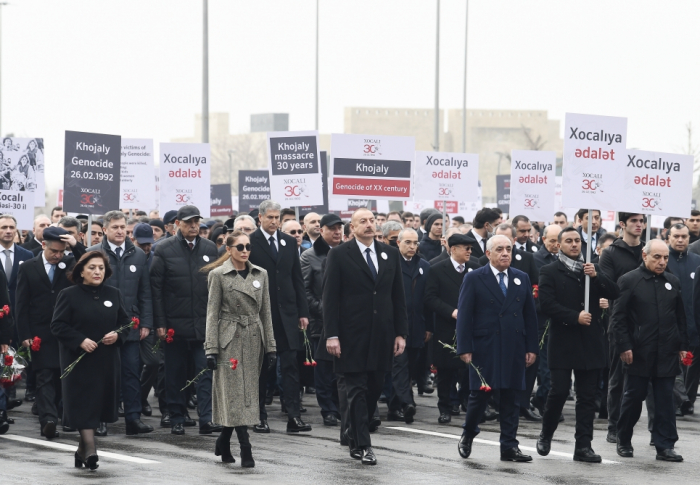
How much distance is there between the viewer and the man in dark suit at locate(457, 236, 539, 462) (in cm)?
1095

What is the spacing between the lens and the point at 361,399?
11062 millimetres

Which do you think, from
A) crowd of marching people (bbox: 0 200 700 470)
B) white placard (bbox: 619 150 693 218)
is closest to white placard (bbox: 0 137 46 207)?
crowd of marching people (bbox: 0 200 700 470)

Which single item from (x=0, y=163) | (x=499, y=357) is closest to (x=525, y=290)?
(x=499, y=357)

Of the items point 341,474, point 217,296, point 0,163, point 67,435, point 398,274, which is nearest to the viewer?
point 341,474

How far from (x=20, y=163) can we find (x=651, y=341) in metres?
9.90

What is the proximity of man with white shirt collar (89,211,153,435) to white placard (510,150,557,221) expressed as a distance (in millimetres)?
9900

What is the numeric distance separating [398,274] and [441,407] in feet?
9.83

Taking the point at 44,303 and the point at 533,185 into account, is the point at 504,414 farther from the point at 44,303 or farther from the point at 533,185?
the point at 533,185

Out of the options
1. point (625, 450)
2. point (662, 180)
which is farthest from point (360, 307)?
point (662, 180)

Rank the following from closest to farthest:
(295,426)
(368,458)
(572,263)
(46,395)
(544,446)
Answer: (368,458), (544,446), (572,263), (46,395), (295,426)

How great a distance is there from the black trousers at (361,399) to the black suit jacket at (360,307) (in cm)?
12

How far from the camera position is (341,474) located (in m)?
10.0

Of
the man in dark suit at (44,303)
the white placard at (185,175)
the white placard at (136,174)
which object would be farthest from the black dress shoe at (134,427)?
the white placard at (136,174)

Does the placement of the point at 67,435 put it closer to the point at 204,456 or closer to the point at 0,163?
the point at 204,456
